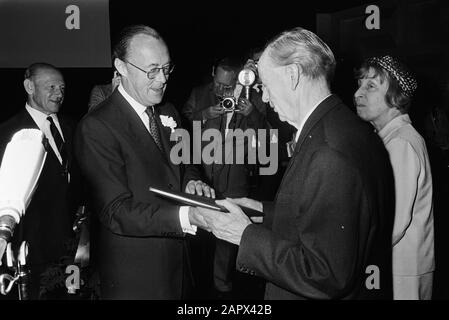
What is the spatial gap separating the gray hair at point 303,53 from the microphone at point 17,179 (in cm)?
75

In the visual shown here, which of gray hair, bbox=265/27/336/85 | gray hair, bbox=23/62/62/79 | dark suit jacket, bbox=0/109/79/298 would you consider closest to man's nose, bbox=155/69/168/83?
gray hair, bbox=265/27/336/85

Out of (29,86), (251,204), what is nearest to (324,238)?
(251,204)

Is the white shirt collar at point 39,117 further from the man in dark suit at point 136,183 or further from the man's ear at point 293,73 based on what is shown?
→ the man's ear at point 293,73

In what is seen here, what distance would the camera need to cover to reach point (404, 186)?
6.27 ft

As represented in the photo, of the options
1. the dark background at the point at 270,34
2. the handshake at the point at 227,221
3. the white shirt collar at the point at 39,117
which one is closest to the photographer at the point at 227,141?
the white shirt collar at the point at 39,117

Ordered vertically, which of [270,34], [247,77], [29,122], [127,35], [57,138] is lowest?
[57,138]

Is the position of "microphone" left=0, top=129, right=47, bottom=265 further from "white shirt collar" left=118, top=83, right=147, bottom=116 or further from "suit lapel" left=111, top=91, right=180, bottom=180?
"white shirt collar" left=118, top=83, right=147, bottom=116

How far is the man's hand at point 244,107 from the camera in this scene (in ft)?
11.7

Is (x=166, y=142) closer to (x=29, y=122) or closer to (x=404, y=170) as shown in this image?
(x=404, y=170)

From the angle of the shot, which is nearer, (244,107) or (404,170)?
(404,170)

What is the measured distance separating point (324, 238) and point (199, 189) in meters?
0.90

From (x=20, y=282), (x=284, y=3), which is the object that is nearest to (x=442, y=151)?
(x=284, y=3)

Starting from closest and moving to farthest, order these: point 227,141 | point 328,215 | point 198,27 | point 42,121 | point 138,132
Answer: point 328,215
point 138,132
point 42,121
point 227,141
point 198,27

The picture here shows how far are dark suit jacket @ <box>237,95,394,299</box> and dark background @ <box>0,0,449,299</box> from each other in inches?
117
